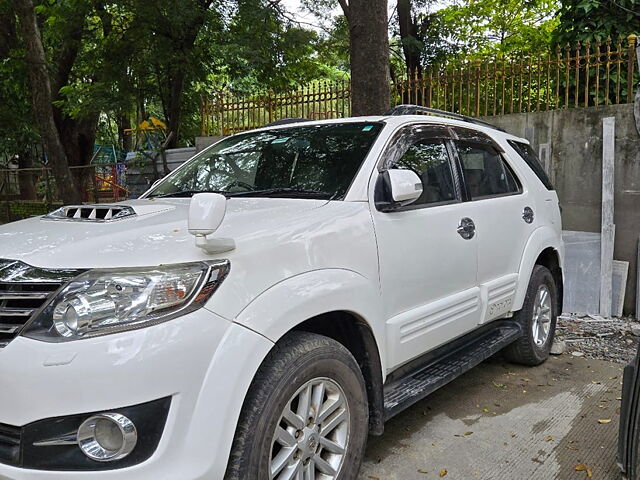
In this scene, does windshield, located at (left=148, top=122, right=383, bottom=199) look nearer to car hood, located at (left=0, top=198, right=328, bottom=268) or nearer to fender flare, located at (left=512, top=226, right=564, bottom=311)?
car hood, located at (left=0, top=198, right=328, bottom=268)

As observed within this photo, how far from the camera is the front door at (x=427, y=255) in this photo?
2830 millimetres

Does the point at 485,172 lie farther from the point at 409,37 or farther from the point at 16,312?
the point at 409,37

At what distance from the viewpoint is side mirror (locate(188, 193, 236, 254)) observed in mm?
1943

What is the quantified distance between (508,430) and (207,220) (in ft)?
8.31

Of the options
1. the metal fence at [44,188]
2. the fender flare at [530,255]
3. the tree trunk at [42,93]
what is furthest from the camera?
the metal fence at [44,188]

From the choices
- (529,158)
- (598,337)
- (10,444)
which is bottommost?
(598,337)

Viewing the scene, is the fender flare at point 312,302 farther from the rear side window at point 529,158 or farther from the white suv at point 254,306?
the rear side window at point 529,158

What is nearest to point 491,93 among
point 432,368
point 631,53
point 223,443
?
A: point 631,53

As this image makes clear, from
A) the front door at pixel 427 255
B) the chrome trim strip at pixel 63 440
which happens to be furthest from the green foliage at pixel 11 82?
the chrome trim strip at pixel 63 440

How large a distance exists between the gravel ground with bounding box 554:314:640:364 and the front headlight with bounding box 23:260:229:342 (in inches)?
164

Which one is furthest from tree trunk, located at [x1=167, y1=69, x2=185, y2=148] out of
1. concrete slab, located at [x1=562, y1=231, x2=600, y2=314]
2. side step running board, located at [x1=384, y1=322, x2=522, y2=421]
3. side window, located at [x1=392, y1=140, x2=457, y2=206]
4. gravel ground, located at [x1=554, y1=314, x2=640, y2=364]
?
side step running board, located at [x1=384, y1=322, x2=522, y2=421]

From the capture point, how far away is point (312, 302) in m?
2.31

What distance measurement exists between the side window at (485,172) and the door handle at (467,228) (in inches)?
10.5

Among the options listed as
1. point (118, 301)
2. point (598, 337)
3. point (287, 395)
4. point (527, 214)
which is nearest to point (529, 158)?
point (527, 214)
